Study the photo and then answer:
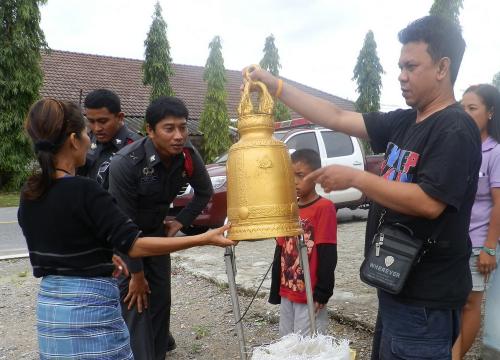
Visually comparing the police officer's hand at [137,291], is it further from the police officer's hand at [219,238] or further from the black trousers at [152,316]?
the police officer's hand at [219,238]

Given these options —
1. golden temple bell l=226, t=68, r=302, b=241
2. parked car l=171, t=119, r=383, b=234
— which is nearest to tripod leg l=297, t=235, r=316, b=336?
golden temple bell l=226, t=68, r=302, b=241

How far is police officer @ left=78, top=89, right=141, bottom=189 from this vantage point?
10.8 ft

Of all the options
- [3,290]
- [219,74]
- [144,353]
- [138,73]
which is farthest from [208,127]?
[144,353]

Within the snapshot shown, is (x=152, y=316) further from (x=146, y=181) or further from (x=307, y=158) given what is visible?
(x=307, y=158)

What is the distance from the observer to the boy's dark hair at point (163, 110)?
9.43ft

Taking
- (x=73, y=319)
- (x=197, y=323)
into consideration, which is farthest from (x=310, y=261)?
(x=197, y=323)

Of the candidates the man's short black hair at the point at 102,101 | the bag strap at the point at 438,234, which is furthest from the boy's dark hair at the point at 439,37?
the man's short black hair at the point at 102,101

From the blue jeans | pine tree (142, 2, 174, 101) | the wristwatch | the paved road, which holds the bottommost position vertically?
the paved road

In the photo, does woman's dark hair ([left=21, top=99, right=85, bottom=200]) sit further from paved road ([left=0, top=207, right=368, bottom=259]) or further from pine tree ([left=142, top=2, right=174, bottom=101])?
pine tree ([left=142, top=2, right=174, bottom=101])

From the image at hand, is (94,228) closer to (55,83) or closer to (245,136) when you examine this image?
(245,136)

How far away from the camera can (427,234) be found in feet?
5.91

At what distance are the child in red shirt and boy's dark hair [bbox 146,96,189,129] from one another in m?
0.75

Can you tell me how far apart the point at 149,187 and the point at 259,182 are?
1.13 metres

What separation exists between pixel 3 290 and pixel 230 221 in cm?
436
